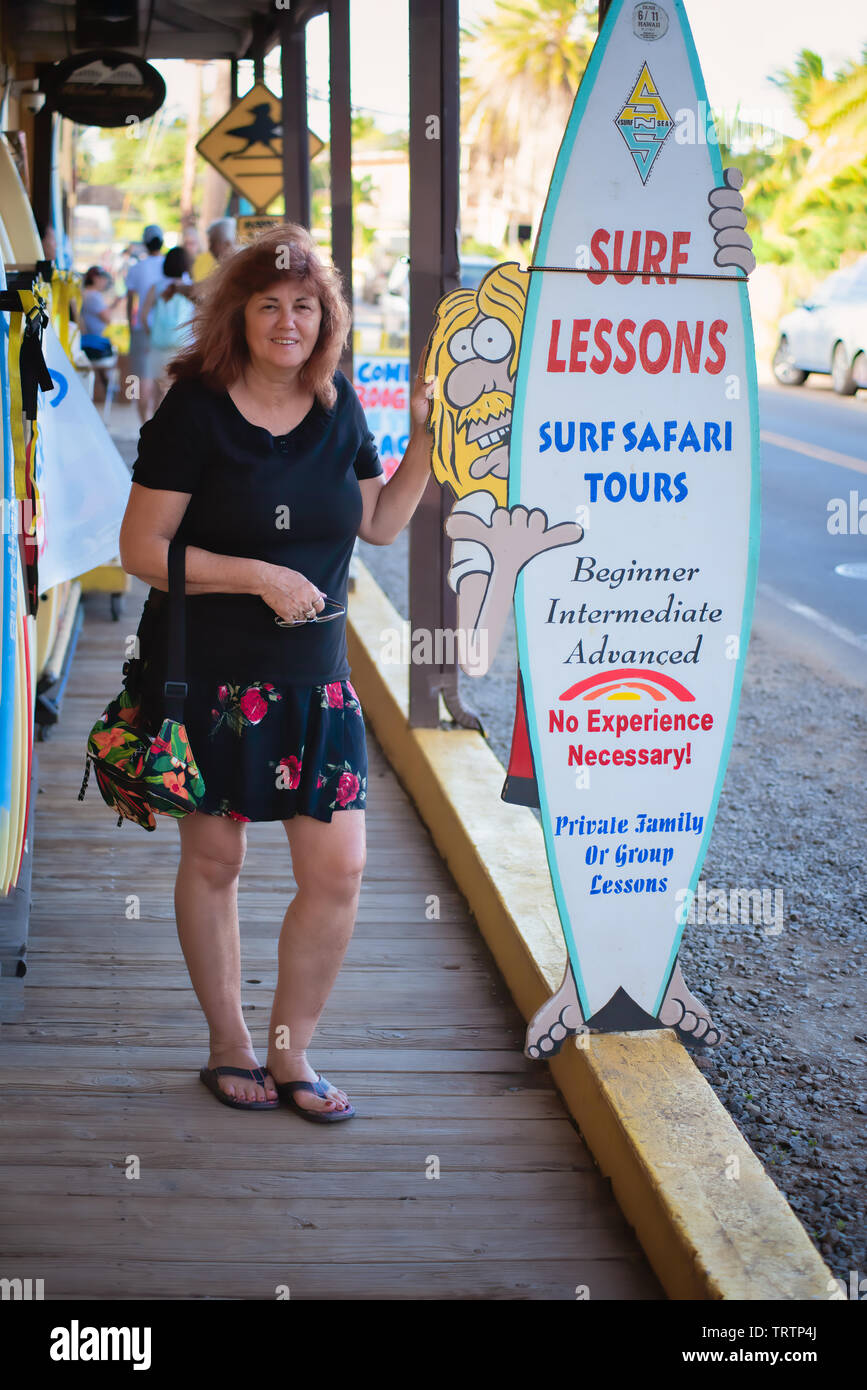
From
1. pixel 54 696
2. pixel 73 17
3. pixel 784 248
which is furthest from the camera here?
pixel 784 248

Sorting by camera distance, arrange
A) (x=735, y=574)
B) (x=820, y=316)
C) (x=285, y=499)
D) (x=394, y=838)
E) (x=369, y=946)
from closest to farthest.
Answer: (x=285, y=499), (x=735, y=574), (x=369, y=946), (x=394, y=838), (x=820, y=316)

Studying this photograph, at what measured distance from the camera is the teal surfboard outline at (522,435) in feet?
8.55

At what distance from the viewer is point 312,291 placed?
2625 millimetres

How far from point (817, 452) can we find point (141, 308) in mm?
6125

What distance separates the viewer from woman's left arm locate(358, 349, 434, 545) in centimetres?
277

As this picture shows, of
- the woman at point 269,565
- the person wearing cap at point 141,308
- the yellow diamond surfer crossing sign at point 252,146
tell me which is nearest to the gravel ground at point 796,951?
the woman at point 269,565

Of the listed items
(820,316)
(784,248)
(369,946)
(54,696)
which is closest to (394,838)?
(369,946)

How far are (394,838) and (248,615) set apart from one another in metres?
2.01

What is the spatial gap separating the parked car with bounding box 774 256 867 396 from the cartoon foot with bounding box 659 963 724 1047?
14.2 m

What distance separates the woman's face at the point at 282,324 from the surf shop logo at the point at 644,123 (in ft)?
2.12

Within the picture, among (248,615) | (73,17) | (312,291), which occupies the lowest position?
(248,615)

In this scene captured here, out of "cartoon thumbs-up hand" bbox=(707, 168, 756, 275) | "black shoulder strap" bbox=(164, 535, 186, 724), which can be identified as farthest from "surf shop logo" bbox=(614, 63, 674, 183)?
"black shoulder strap" bbox=(164, 535, 186, 724)
